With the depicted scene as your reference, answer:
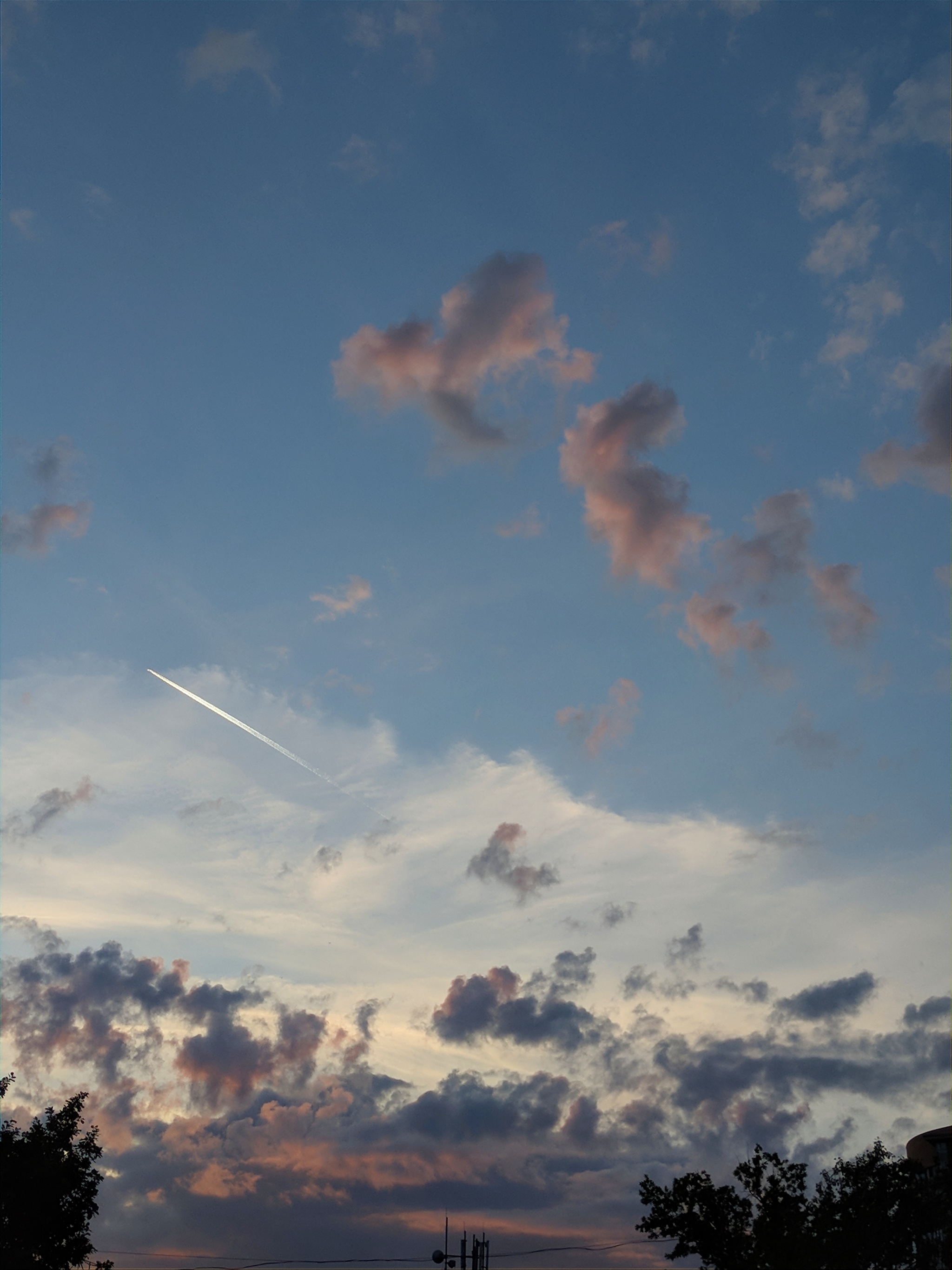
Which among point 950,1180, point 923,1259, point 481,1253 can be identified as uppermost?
point 950,1180

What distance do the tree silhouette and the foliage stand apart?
31.3 metres

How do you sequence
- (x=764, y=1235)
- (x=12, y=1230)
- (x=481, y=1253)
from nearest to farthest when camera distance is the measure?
(x=12, y=1230), (x=764, y=1235), (x=481, y=1253)

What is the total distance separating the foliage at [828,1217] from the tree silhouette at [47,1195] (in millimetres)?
31346

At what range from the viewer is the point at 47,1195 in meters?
52.5

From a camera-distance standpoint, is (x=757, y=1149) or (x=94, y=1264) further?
(x=757, y=1149)

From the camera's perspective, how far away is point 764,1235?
55.0 meters

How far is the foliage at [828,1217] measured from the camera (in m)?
55.0

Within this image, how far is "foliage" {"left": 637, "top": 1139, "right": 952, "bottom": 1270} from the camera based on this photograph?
55031 millimetres

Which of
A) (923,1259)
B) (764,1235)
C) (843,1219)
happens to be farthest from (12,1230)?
(923,1259)

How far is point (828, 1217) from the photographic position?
185ft

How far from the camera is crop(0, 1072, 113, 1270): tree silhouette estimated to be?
5084cm

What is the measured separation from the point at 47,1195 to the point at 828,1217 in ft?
139

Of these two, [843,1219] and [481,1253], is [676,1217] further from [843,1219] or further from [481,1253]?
[481,1253]

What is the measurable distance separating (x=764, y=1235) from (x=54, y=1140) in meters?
39.3
